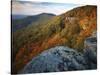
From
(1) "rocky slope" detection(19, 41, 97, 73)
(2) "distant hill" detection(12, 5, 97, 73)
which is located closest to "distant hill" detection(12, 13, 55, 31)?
(2) "distant hill" detection(12, 5, 97, 73)

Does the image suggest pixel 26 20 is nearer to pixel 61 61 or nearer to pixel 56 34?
A: pixel 56 34

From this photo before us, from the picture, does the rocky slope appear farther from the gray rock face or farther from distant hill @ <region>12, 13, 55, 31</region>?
distant hill @ <region>12, 13, 55, 31</region>

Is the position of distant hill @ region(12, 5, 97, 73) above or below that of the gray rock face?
above

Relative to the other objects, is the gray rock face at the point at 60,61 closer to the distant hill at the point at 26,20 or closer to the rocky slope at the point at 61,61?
the rocky slope at the point at 61,61

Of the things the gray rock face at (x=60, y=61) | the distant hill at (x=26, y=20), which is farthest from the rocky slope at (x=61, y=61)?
the distant hill at (x=26, y=20)

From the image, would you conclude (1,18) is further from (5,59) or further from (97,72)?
(97,72)

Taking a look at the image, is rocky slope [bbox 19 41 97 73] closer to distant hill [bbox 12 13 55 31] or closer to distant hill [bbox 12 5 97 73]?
distant hill [bbox 12 5 97 73]
